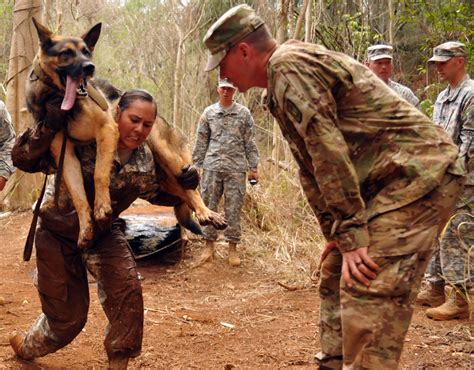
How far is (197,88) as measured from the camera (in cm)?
1886

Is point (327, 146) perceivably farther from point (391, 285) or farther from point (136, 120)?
point (136, 120)

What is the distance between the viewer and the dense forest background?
842cm

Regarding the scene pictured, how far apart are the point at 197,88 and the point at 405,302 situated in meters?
16.9

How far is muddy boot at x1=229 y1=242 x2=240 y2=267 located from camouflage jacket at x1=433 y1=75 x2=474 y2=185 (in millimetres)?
3132

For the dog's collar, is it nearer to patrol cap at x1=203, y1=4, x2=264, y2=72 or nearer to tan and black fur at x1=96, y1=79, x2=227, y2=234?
tan and black fur at x1=96, y1=79, x2=227, y2=234

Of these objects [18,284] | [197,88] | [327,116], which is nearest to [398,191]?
[327,116]

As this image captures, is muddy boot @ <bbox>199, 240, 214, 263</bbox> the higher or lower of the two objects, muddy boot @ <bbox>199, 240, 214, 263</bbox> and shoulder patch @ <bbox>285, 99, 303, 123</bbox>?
the lower

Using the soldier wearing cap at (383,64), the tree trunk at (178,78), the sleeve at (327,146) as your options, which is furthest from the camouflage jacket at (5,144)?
the tree trunk at (178,78)

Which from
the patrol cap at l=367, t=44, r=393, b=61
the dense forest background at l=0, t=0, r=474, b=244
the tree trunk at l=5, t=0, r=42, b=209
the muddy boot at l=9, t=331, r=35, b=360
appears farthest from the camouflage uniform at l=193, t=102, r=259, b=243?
the tree trunk at l=5, t=0, r=42, b=209

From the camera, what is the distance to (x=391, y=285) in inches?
96.2

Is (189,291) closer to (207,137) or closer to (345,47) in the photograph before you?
(207,137)

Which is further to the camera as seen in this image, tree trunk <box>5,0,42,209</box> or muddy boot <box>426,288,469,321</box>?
tree trunk <box>5,0,42,209</box>

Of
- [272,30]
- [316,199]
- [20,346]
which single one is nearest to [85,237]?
[20,346]

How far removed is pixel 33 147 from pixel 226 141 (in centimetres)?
426
